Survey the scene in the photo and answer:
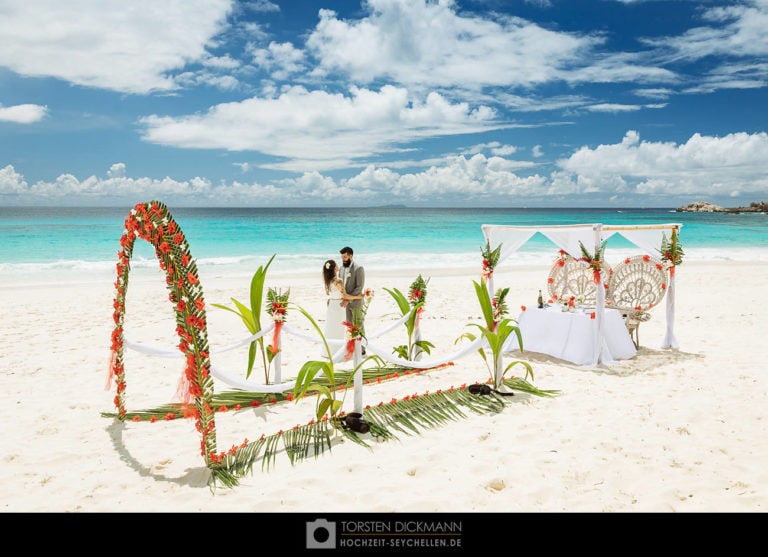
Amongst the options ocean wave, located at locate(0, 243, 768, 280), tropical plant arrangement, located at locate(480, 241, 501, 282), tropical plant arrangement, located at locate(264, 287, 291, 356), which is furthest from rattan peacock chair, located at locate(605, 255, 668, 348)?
ocean wave, located at locate(0, 243, 768, 280)

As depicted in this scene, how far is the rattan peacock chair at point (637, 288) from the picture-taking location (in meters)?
8.30

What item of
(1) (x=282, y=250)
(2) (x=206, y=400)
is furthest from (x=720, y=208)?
(2) (x=206, y=400)

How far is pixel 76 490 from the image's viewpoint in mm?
3871

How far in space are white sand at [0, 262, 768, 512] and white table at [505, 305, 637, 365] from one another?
0.80 ft

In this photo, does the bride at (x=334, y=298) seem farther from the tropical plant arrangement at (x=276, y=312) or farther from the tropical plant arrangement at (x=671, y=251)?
the tropical plant arrangement at (x=671, y=251)

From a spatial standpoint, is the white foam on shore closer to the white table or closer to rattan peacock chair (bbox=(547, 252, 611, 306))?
rattan peacock chair (bbox=(547, 252, 611, 306))

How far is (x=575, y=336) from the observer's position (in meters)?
7.57
